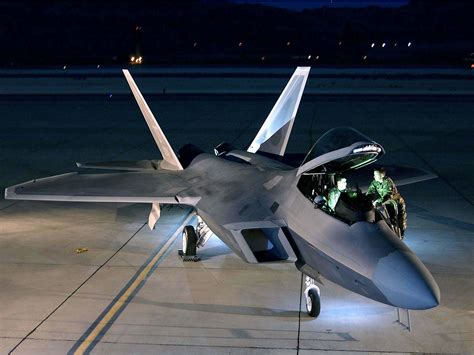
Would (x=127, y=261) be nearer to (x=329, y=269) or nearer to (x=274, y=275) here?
(x=274, y=275)

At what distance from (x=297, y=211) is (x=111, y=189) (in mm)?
5521

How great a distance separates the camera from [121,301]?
12.9 meters

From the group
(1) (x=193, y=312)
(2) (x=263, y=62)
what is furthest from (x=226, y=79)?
(1) (x=193, y=312)

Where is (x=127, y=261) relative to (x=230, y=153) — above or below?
below

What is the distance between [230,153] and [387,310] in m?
6.60

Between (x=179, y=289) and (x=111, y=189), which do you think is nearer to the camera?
(x=179, y=289)

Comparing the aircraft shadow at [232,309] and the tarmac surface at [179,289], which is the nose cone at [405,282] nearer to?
the tarmac surface at [179,289]

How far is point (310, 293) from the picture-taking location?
1213 centimetres

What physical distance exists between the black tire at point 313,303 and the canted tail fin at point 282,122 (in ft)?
21.9

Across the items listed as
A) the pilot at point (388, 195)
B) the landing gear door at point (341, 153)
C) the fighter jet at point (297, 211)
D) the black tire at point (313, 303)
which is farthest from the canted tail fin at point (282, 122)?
the black tire at point (313, 303)

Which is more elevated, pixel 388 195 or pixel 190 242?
pixel 388 195

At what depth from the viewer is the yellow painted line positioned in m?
11.1

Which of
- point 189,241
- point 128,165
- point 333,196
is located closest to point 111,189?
point 189,241

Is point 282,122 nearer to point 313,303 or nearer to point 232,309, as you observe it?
point 232,309
